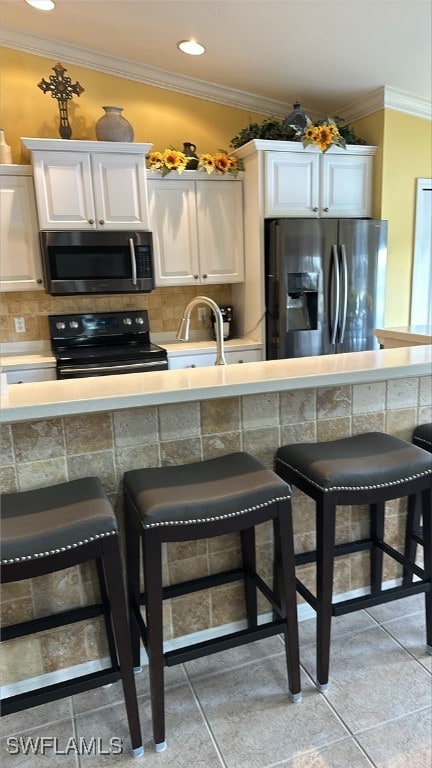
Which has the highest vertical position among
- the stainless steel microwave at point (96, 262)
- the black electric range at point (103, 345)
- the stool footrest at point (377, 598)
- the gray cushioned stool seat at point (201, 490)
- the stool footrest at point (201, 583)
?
the stainless steel microwave at point (96, 262)

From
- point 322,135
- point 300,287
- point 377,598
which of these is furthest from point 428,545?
point 322,135

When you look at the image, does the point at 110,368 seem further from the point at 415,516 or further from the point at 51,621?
the point at 415,516

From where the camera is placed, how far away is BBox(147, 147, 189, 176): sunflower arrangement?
3.35m

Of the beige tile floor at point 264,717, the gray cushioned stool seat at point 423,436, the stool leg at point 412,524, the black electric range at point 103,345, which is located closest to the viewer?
the beige tile floor at point 264,717

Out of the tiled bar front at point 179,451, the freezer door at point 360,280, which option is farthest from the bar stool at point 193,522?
the freezer door at point 360,280

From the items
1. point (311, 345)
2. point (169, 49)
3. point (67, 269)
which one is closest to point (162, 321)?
point (67, 269)

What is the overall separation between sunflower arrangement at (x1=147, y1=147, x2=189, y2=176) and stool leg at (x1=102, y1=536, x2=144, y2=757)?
281 centimetres

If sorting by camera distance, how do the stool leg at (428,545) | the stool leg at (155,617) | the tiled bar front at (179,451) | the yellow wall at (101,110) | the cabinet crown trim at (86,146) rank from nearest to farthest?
1. the stool leg at (155,617)
2. the tiled bar front at (179,451)
3. the stool leg at (428,545)
4. the cabinet crown trim at (86,146)
5. the yellow wall at (101,110)

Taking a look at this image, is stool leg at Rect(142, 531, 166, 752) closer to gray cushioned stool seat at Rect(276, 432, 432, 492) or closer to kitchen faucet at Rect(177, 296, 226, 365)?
gray cushioned stool seat at Rect(276, 432, 432, 492)

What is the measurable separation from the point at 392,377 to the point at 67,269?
2.37m

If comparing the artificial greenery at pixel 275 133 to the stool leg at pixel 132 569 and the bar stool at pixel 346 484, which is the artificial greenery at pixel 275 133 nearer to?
the bar stool at pixel 346 484

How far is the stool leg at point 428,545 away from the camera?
168 centimetres

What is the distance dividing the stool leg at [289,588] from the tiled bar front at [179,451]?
352 millimetres

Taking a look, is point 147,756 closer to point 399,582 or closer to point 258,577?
point 258,577
